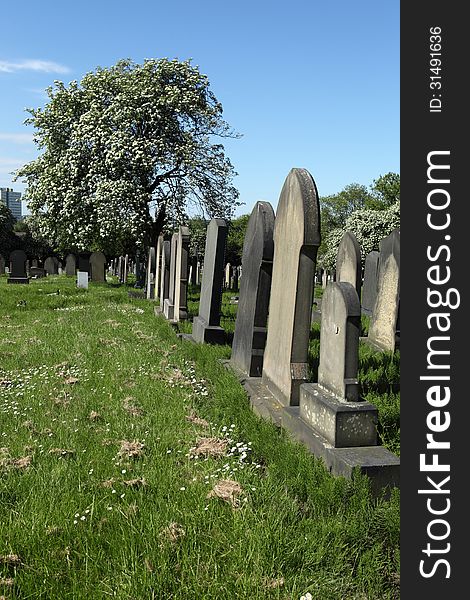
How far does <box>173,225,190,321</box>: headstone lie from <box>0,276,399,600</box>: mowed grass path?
5322 mm

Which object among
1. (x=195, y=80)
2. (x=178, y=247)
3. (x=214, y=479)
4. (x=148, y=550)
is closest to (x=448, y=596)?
(x=148, y=550)

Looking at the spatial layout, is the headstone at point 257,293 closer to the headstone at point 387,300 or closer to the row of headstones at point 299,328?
the row of headstones at point 299,328

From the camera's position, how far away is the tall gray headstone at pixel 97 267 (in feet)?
89.1

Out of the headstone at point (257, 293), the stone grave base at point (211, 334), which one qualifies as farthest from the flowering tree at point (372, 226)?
the headstone at point (257, 293)

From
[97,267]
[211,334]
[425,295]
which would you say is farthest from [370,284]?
[97,267]

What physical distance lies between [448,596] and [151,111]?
23.0 m

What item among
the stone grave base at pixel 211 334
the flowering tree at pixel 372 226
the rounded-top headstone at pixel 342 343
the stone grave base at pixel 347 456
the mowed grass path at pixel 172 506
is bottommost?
the mowed grass path at pixel 172 506

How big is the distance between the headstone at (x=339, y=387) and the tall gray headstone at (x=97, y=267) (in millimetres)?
23337

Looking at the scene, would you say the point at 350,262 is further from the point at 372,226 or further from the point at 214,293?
the point at 372,226

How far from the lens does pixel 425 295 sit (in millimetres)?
2570

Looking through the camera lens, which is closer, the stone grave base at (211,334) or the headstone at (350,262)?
the stone grave base at (211,334)

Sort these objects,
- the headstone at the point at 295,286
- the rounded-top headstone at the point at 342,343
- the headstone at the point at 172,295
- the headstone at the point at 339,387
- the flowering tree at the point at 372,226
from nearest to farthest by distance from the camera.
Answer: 1. the headstone at the point at 339,387
2. the rounded-top headstone at the point at 342,343
3. the headstone at the point at 295,286
4. the headstone at the point at 172,295
5. the flowering tree at the point at 372,226

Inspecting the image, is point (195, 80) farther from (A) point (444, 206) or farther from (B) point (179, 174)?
(A) point (444, 206)

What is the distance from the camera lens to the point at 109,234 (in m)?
23.1
